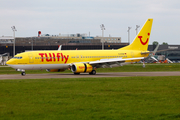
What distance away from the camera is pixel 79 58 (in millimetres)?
48000

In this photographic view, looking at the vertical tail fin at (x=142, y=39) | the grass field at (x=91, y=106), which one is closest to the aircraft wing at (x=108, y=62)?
the vertical tail fin at (x=142, y=39)

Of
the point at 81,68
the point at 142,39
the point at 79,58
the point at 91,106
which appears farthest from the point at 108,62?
the point at 91,106

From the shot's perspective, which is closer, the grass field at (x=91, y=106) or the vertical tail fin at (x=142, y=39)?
the grass field at (x=91, y=106)

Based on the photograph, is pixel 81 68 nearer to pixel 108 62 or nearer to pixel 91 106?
pixel 108 62

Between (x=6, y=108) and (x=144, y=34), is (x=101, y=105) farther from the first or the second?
(x=144, y=34)

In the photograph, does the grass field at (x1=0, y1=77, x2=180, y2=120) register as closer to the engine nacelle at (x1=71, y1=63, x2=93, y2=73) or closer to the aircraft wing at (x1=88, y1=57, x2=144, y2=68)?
the engine nacelle at (x1=71, y1=63, x2=93, y2=73)

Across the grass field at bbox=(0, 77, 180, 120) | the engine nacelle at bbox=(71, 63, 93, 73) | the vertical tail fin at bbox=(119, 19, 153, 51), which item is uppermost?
the vertical tail fin at bbox=(119, 19, 153, 51)

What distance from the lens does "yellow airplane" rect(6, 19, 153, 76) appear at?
43906mm

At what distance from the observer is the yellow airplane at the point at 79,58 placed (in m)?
43.9

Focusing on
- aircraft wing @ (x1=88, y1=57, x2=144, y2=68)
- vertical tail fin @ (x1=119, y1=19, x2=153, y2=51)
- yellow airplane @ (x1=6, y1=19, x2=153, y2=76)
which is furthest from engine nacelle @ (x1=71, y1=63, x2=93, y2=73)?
vertical tail fin @ (x1=119, y1=19, x2=153, y2=51)

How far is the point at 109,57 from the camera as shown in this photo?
164 ft

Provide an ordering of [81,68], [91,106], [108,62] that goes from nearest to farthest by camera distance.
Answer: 1. [91,106]
2. [81,68]
3. [108,62]

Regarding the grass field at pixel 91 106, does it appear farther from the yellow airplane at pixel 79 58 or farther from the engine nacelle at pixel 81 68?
the engine nacelle at pixel 81 68

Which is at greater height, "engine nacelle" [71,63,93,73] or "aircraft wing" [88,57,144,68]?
"aircraft wing" [88,57,144,68]
